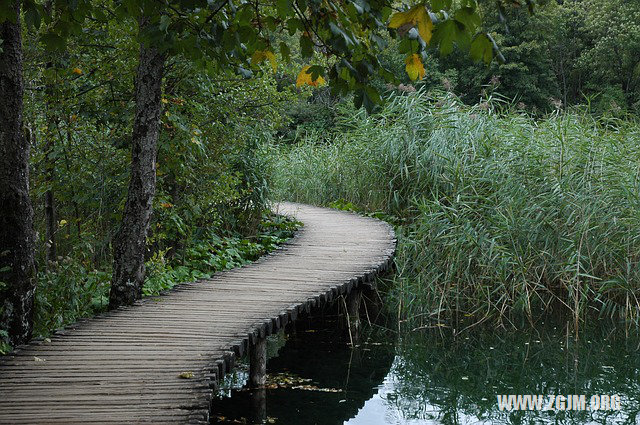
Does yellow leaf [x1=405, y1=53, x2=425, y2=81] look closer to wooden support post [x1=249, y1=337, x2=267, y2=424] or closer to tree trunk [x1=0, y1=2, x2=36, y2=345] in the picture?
tree trunk [x1=0, y1=2, x2=36, y2=345]

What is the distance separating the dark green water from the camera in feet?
17.7

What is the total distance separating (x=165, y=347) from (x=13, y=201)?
1287 millimetres

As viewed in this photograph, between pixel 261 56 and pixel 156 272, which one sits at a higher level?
pixel 261 56

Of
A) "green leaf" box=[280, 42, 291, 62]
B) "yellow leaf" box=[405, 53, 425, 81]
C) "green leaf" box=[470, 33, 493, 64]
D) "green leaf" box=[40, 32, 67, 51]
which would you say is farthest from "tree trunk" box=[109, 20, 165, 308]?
"green leaf" box=[470, 33, 493, 64]

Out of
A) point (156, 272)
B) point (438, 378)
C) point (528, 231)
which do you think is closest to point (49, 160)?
point (156, 272)

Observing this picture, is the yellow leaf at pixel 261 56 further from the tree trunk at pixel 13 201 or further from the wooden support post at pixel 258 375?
the wooden support post at pixel 258 375

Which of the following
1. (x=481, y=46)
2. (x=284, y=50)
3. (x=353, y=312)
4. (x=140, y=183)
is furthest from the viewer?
(x=353, y=312)

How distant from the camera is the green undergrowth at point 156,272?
561 centimetres

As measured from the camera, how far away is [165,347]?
4566 mm

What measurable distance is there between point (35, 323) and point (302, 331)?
335 cm

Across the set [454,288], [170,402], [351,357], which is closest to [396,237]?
[454,288]

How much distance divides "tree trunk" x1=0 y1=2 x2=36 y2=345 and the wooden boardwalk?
0.29m

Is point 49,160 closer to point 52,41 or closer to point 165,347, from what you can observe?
point 165,347

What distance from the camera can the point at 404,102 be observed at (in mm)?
10523
